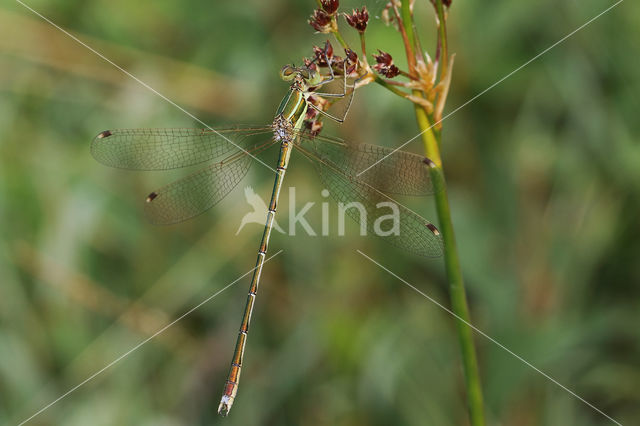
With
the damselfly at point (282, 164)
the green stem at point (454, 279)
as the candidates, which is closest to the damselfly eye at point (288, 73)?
the damselfly at point (282, 164)

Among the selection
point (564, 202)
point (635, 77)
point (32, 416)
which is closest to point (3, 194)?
point (32, 416)

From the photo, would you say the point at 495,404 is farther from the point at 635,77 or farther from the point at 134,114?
the point at 134,114

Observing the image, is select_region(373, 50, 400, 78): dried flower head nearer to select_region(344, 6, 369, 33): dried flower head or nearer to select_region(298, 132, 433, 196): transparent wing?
select_region(344, 6, 369, 33): dried flower head

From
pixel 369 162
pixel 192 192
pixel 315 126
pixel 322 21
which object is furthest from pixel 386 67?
pixel 192 192

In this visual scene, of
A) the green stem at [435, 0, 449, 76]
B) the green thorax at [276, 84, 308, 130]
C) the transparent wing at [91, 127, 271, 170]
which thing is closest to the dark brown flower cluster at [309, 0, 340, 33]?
the green stem at [435, 0, 449, 76]

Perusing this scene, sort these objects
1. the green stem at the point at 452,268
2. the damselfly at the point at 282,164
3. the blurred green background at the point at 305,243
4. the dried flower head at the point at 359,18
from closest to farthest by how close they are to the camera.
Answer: the green stem at the point at 452,268
the dried flower head at the point at 359,18
the damselfly at the point at 282,164
the blurred green background at the point at 305,243

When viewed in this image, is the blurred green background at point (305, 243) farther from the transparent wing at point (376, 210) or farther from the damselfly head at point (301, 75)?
the damselfly head at point (301, 75)
